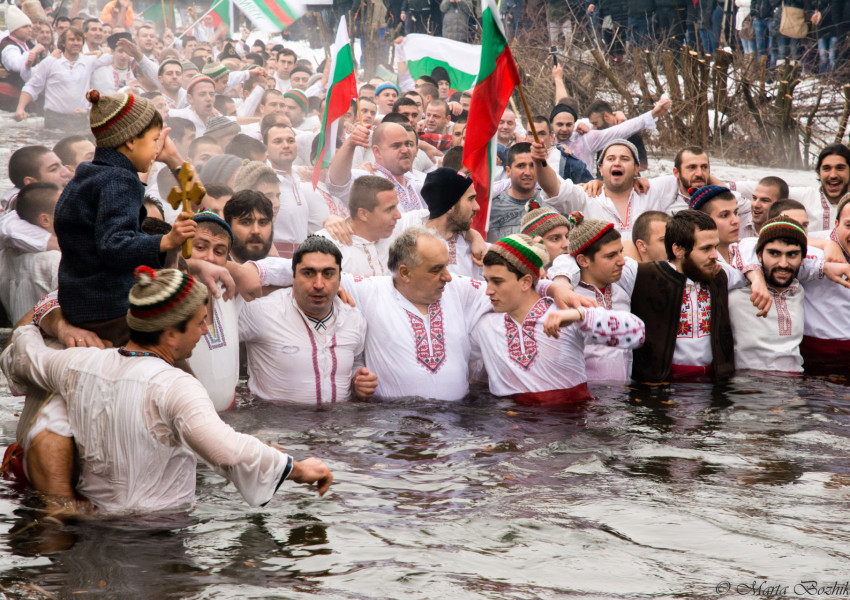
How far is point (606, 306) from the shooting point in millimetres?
6879

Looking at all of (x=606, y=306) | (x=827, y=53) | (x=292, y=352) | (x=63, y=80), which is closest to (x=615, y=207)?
(x=606, y=306)

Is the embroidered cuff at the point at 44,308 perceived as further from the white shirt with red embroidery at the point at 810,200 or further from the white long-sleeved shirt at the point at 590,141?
the white long-sleeved shirt at the point at 590,141

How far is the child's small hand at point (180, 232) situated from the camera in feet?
13.7

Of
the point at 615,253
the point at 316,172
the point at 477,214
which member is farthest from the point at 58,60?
the point at 615,253

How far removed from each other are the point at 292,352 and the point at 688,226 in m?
2.96

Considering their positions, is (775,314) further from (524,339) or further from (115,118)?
(115,118)

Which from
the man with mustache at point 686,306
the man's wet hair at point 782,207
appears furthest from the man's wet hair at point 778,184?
the man with mustache at point 686,306

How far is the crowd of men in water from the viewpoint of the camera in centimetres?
418

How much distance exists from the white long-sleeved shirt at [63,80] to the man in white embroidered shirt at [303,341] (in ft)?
31.1

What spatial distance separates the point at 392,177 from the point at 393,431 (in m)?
3.69

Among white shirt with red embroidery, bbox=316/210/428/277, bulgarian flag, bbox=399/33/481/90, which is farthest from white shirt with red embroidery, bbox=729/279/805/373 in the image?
bulgarian flag, bbox=399/33/481/90

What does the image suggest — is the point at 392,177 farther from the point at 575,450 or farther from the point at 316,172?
the point at 575,450

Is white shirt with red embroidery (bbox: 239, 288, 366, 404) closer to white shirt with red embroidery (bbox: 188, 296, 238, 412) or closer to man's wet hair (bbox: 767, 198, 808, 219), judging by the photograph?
white shirt with red embroidery (bbox: 188, 296, 238, 412)

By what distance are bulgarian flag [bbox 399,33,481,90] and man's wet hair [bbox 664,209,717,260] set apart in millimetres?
6375
